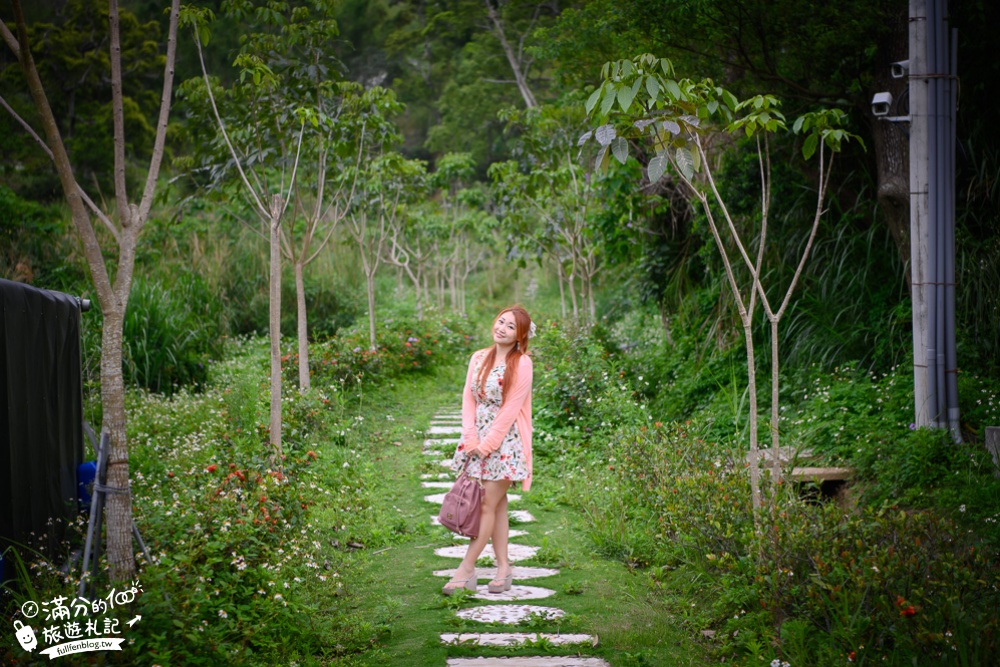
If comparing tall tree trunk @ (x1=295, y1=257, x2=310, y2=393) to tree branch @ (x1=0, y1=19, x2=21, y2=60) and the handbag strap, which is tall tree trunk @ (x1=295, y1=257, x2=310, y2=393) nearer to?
the handbag strap

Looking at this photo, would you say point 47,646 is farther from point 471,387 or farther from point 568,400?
point 568,400

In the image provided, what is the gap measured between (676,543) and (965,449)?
1.87 metres

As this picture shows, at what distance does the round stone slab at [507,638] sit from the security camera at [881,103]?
3835mm

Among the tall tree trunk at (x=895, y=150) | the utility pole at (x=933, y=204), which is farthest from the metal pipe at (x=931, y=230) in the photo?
the tall tree trunk at (x=895, y=150)

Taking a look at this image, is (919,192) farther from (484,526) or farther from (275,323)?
(275,323)

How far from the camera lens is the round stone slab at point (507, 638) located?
→ 12.3 ft

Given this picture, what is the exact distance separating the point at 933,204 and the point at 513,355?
298cm

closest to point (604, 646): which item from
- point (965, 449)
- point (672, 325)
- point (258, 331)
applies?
point (965, 449)

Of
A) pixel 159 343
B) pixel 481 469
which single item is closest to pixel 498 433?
pixel 481 469

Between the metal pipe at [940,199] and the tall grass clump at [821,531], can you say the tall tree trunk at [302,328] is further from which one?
the metal pipe at [940,199]

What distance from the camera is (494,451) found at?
14.7 ft

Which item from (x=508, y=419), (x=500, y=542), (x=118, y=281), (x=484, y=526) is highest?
(x=118, y=281)

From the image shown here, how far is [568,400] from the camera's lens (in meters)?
8.58

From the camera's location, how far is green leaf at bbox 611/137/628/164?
3.85 meters
